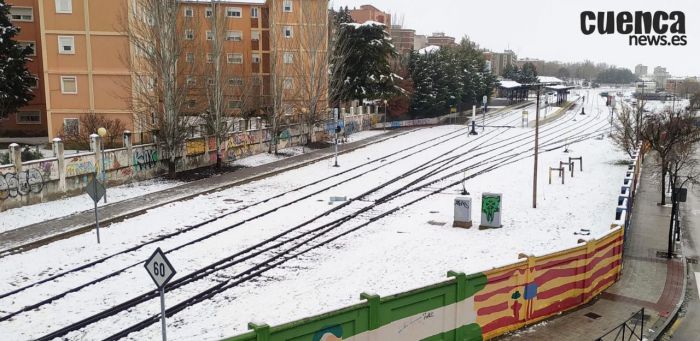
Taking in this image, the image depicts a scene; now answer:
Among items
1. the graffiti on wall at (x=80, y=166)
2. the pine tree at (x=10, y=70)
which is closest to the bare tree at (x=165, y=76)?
the graffiti on wall at (x=80, y=166)

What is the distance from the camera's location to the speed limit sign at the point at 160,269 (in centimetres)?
957

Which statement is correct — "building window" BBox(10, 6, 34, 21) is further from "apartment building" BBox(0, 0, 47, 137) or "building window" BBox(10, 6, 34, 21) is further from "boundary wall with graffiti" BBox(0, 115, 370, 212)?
"boundary wall with graffiti" BBox(0, 115, 370, 212)

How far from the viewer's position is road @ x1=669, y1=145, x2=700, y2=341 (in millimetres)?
13383

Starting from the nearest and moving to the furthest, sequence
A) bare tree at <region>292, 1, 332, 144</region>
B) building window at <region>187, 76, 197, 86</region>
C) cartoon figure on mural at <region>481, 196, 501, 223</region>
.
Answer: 1. cartoon figure on mural at <region>481, 196, 501, 223</region>
2. building window at <region>187, 76, 197, 86</region>
3. bare tree at <region>292, 1, 332, 144</region>

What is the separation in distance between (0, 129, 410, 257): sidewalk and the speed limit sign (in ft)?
36.6

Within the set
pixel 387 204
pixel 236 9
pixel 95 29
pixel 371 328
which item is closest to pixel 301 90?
pixel 95 29

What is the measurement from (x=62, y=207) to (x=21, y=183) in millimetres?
1809

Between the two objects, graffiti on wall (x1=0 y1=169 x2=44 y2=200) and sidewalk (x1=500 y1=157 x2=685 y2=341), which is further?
graffiti on wall (x1=0 y1=169 x2=44 y2=200)

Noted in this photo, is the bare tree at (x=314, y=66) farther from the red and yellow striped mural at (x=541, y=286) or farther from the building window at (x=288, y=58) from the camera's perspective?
the red and yellow striped mural at (x=541, y=286)

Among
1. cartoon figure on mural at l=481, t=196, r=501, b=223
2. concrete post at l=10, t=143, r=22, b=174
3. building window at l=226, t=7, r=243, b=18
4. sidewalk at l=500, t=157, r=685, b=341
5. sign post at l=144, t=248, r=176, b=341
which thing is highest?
building window at l=226, t=7, r=243, b=18

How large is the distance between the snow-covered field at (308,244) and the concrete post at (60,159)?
4839 millimetres

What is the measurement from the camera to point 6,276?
1617 centimetres

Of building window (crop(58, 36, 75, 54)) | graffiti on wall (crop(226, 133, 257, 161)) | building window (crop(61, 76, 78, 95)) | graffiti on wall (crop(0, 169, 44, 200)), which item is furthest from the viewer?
building window (crop(61, 76, 78, 95))

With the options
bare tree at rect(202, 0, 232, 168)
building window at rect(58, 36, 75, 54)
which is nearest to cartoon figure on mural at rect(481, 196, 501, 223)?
bare tree at rect(202, 0, 232, 168)
